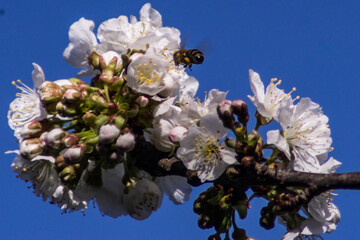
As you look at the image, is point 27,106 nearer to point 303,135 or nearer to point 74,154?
point 74,154

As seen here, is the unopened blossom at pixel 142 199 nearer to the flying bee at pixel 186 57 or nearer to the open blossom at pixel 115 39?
the open blossom at pixel 115 39

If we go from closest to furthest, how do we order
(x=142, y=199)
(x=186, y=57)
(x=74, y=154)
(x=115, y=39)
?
(x=74, y=154) → (x=142, y=199) → (x=115, y=39) → (x=186, y=57)

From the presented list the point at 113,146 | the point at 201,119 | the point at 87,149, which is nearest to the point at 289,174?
the point at 201,119

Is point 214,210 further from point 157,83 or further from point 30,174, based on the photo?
point 30,174

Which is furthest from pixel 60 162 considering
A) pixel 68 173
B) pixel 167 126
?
pixel 167 126

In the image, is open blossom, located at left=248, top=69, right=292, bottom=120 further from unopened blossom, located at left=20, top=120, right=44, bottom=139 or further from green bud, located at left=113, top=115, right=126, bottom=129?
unopened blossom, located at left=20, top=120, right=44, bottom=139

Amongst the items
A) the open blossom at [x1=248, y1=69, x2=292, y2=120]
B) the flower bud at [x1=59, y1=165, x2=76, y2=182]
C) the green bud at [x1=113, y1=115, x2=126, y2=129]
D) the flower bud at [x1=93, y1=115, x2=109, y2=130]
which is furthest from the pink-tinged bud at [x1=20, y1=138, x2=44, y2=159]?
the open blossom at [x1=248, y1=69, x2=292, y2=120]
